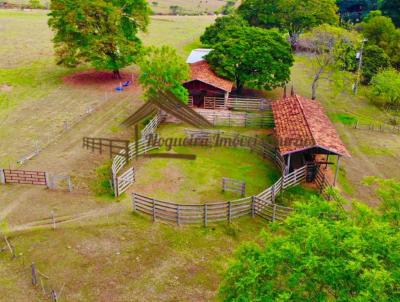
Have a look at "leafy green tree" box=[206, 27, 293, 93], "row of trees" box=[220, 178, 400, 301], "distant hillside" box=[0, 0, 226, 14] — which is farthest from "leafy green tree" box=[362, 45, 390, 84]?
"distant hillside" box=[0, 0, 226, 14]

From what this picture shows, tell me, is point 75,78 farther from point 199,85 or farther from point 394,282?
point 394,282

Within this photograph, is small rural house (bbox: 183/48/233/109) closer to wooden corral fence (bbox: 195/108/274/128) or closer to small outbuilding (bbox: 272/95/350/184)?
wooden corral fence (bbox: 195/108/274/128)

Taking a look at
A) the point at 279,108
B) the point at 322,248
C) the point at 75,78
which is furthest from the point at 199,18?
the point at 322,248

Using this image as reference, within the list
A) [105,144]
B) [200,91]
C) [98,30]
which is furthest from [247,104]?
[98,30]

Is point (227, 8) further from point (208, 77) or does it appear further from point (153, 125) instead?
point (153, 125)

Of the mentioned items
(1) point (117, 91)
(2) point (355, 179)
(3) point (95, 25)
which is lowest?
(2) point (355, 179)
